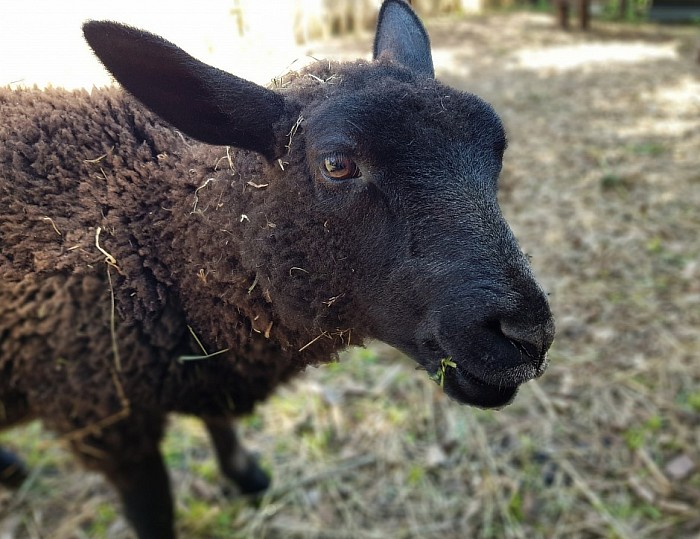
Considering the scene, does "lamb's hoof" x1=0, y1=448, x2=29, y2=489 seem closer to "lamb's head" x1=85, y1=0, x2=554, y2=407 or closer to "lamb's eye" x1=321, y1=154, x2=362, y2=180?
"lamb's head" x1=85, y1=0, x2=554, y2=407

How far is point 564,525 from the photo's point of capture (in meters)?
3.16

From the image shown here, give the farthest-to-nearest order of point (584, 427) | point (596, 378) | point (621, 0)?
point (621, 0) → point (596, 378) → point (584, 427)

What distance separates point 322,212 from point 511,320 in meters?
0.63

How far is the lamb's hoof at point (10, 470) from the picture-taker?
3561mm

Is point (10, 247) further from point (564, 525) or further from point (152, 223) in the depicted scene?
point (564, 525)

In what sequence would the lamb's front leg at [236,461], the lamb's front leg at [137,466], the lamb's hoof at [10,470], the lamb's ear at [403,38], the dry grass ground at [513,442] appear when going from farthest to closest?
the lamb's hoof at [10,470] < the lamb's front leg at [236,461] < the dry grass ground at [513,442] < the lamb's front leg at [137,466] < the lamb's ear at [403,38]

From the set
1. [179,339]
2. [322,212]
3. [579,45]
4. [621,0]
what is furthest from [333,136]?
[621,0]

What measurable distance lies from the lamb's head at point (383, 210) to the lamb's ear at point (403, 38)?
0.84ft

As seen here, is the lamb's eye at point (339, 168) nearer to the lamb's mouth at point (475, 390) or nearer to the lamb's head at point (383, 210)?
the lamb's head at point (383, 210)

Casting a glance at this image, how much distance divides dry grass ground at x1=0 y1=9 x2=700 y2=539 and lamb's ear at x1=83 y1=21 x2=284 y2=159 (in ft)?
6.84

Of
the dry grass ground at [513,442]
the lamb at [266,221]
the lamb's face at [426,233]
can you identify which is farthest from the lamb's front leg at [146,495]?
the lamb's face at [426,233]

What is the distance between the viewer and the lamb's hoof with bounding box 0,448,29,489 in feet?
11.7

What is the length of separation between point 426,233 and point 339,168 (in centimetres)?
32

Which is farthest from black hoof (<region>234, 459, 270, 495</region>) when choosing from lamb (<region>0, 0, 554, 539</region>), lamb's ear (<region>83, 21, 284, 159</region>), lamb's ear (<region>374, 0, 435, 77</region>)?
lamb's ear (<region>374, 0, 435, 77</region>)
